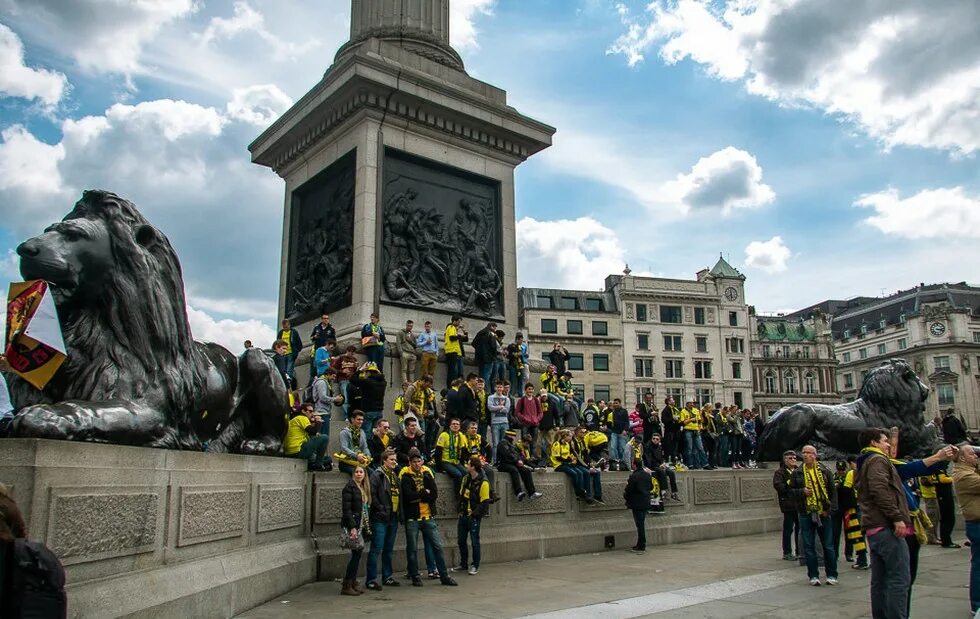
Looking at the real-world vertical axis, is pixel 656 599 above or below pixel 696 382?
below

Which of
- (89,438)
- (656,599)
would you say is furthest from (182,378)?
(656,599)

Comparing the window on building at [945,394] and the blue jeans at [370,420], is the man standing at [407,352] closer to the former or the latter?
the blue jeans at [370,420]

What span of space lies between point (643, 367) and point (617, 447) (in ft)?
230

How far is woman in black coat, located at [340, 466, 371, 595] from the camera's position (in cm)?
998

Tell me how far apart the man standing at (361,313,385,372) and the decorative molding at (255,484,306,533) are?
→ 4.69 m

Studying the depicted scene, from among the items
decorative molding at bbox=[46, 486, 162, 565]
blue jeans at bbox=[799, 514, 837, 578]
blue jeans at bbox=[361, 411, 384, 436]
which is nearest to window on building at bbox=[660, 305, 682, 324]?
blue jeans at bbox=[361, 411, 384, 436]

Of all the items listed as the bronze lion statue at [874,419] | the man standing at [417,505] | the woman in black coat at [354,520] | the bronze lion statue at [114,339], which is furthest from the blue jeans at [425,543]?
the bronze lion statue at [874,419]

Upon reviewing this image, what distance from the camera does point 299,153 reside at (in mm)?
19078

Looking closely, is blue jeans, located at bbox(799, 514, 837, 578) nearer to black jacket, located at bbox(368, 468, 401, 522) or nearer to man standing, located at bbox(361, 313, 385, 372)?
black jacket, located at bbox(368, 468, 401, 522)

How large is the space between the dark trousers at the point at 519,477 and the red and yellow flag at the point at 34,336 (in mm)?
8943

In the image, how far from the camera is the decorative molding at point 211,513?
7184mm

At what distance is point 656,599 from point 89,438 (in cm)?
653

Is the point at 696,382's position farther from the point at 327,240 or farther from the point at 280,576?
the point at 280,576

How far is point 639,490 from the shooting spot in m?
14.9
